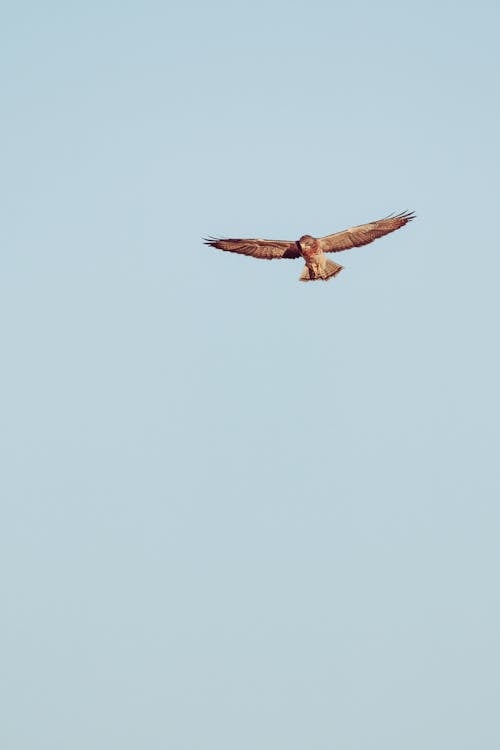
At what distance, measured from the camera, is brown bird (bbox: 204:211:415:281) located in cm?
3859

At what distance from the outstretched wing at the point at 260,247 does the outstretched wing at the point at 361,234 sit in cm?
98

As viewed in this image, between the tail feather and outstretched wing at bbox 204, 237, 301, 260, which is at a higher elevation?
outstretched wing at bbox 204, 237, 301, 260

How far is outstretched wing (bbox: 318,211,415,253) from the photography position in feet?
129

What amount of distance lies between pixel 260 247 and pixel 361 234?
301cm

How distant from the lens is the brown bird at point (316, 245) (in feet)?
127

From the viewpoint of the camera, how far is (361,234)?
3969 centimetres

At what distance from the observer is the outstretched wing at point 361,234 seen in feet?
129

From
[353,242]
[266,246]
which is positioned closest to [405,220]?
[353,242]

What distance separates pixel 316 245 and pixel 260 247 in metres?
1.81

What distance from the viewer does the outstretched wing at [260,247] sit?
39.3 m

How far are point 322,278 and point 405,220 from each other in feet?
10.6

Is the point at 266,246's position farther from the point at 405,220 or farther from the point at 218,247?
the point at 405,220

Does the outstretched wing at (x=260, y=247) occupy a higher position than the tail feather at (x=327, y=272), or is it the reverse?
the outstretched wing at (x=260, y=247)

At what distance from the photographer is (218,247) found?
3997cm
